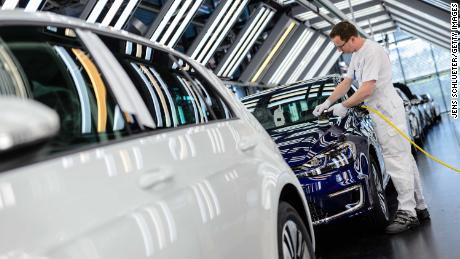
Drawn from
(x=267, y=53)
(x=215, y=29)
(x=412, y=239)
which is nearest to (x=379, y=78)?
(x=412, y=239)

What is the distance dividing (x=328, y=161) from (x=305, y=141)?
30 centimetres

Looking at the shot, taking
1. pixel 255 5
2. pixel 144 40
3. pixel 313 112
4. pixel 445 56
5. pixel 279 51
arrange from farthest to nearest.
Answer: pixel 445 56
pixel 279 51
pixel 255 5
pixel 313 112
pixel 144 40

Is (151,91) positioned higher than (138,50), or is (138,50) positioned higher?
(138,50)

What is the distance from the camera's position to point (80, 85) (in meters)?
1.98

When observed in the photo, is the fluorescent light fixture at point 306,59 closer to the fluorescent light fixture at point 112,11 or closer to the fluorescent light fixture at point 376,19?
the fluorescent light fixture at point 376,19

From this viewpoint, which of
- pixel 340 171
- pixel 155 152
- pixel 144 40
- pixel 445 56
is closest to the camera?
pixel 155 152

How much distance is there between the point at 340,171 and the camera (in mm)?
5020

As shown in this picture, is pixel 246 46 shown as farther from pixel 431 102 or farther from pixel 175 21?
pixel 431 102

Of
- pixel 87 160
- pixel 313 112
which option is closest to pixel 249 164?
pixel 87 160

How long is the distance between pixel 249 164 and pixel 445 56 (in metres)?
37.4

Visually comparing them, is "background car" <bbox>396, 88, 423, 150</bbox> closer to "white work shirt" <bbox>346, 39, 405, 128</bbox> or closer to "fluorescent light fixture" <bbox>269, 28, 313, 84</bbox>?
"white work shirt" <bbox>346, 39, 405, 128</bbox>

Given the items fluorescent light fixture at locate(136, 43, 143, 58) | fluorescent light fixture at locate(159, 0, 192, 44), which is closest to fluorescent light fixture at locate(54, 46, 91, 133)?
fluorescent light fixture at locate(136, 43, 143, 58)

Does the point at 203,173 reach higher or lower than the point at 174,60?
lower

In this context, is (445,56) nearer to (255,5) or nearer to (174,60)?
(255,5)
